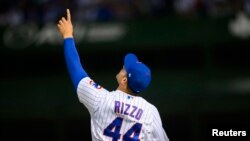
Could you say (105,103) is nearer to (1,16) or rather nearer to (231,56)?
(231,56)

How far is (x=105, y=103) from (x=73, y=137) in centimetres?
375

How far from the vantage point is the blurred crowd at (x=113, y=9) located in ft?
28.0

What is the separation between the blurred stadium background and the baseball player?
10.8 feet

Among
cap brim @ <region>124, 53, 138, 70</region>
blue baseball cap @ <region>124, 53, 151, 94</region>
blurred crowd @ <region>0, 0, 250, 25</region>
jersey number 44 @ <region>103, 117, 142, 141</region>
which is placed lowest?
jersey number 44 @ <region>103, 117, 142, 141</region>

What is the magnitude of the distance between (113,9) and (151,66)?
1.17 m

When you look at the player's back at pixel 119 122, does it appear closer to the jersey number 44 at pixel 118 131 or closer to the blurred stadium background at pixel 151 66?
the jersey number 44 at pixel 118 131

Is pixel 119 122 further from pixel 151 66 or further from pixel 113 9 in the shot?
pixel 113 9

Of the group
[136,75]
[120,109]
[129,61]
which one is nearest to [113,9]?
[129,61]

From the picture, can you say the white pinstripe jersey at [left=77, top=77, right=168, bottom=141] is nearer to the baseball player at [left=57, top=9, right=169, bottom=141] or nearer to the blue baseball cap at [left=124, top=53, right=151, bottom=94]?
the baseball player at [left=57, top=9, right=169, bottom=141]

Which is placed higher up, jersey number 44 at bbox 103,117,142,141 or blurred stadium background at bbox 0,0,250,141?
blurred stadium background at bbox 0,0,250,141

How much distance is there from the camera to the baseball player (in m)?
4.50

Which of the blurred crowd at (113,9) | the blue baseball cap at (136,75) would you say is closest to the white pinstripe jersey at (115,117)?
the blue baseball cap at (136,75)

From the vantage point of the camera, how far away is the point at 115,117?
450 centimetres

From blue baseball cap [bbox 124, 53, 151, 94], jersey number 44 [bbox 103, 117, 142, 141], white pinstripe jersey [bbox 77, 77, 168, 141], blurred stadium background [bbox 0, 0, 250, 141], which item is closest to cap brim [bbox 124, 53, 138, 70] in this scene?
blue baseball cap [bbox 124, 53, 151, 94]
